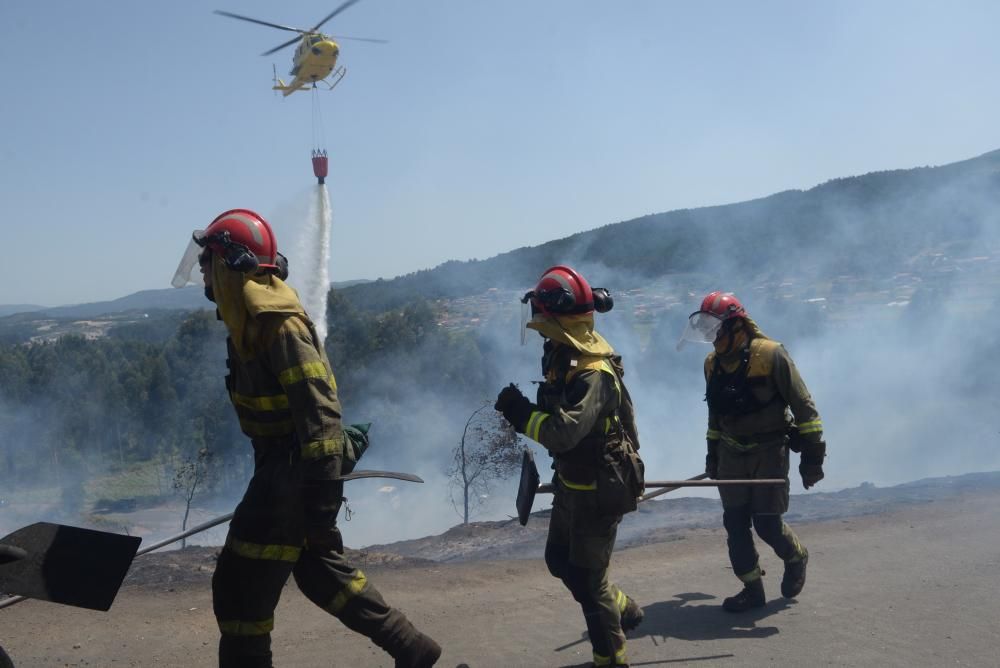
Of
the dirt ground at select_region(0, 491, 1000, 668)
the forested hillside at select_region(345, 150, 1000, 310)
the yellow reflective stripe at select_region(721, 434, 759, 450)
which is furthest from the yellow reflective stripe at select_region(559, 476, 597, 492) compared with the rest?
the forested hillside at select_region(345, 150, 1000, 310)

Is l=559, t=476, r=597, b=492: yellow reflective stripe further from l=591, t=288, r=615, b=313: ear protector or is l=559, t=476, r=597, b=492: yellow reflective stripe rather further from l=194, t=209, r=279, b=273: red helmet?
l=194, t=209, r=279, b=273: red helmet

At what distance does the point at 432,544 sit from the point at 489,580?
2.23 metres

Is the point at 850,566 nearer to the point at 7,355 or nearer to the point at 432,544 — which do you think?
the point at 432,544

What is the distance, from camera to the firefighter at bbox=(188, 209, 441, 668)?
10.5 feet

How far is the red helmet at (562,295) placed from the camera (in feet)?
13.3

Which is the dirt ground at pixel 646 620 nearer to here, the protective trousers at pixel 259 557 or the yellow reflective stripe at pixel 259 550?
the protective trousers at pixel 259 557

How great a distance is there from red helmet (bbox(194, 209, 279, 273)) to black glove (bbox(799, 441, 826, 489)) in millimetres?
3463

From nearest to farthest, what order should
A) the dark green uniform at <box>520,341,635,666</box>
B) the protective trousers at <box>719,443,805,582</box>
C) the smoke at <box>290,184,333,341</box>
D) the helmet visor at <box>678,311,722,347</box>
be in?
the dark green uniform at <box>520,341,635,666</box>, the protective trousers at <box>719,443,805,582</box>, the helmet visor at <box>678,311,722,347</box>, the smoke at <box>290,184,333,341</box>

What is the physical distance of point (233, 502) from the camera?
29125 millimetres

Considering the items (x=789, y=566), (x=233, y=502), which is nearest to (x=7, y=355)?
(x=233, y=502)

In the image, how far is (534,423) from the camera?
382 centimetres

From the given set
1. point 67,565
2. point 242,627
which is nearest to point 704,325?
point 242,627

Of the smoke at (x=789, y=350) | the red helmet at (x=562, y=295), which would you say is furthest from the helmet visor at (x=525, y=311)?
the smoke at (x=789, y=350)

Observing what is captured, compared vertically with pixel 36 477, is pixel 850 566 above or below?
above
